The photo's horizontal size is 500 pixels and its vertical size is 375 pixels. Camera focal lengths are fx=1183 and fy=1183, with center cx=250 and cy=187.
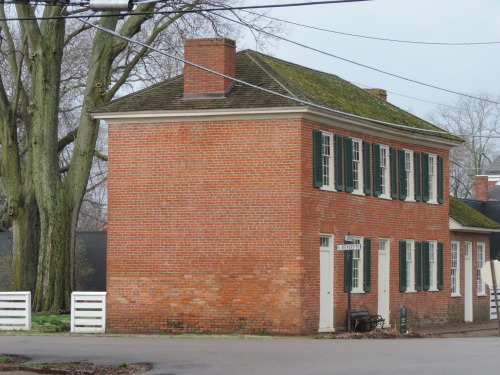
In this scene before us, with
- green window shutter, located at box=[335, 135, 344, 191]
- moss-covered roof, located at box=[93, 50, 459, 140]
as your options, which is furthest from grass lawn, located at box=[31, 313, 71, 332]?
green window shutter, located at box=[335, 135, 344, 191]

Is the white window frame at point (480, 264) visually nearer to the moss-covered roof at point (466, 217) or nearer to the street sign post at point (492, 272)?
the moss-covered roof at point (466, 217)

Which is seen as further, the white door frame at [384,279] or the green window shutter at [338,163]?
the white door frame at [384,279]

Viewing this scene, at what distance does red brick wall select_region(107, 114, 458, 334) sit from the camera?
30.0 metres

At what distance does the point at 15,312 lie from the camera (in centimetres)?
3212

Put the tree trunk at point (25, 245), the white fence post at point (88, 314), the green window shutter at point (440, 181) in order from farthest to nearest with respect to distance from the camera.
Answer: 1. the green window shutter at point (440, 181)
2. the tree trunk at point (25, 245)
3. the white fence post at point (88, 314)

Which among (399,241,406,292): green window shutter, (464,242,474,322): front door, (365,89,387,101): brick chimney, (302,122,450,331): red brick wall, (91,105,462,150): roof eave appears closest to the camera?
(91,105,462,150): roof eave

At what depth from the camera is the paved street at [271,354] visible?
19.1 meters

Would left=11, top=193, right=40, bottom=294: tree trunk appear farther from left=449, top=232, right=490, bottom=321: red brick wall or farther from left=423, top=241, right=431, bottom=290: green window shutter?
left=449, top=232, right=490, bottom=321: red brick wall

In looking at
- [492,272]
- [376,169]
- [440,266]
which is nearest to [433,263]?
[440,266]

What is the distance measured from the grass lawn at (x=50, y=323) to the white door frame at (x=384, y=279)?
9.10 m

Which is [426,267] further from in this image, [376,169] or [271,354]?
[271,354]

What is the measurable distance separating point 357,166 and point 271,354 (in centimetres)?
1242

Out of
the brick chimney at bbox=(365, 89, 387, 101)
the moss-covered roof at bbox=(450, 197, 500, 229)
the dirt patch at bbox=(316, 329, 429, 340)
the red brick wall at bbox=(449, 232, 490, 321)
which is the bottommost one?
the dirt patch at bbox=(316, 329, 429, 340)

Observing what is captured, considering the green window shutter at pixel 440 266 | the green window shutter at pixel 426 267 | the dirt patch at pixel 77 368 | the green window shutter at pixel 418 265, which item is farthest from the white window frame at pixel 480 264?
the dirt patch at pixel 77 368
